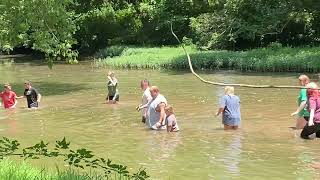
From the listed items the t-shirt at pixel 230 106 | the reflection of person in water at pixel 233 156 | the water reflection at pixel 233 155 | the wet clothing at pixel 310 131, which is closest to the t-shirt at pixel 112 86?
the t-shirt at pixel 230 106

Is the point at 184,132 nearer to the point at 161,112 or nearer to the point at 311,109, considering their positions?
the point at 161,112

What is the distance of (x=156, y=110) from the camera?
52.5 feet

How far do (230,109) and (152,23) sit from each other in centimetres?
3774

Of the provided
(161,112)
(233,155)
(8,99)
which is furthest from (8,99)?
(233,155)

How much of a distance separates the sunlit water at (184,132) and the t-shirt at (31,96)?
1.24ft

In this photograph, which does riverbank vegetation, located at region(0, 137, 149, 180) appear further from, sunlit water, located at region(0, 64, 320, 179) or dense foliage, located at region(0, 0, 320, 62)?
dense foliage, located at region(0, 0, 320, 62)

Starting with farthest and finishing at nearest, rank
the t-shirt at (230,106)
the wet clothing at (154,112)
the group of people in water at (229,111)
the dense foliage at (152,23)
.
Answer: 1. the dense foliage at (152,23)
2. the wet clothing at (154,112)
3. the t-shirt at (230,106)
4. the group of people in water at (229,111)

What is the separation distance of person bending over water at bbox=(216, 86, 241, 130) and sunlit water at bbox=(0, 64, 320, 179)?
286mm

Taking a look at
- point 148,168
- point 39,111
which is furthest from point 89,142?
point 39,111

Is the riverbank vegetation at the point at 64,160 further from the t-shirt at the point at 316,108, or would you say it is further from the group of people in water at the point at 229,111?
the t-shirt at the point at 316,108

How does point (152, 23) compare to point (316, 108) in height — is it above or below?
above

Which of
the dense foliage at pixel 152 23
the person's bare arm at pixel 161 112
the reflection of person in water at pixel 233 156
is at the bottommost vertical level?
the reflection of person in water at pixel 233 156

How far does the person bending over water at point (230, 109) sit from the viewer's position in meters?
15.5

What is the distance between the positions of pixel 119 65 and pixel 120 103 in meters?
18.2
